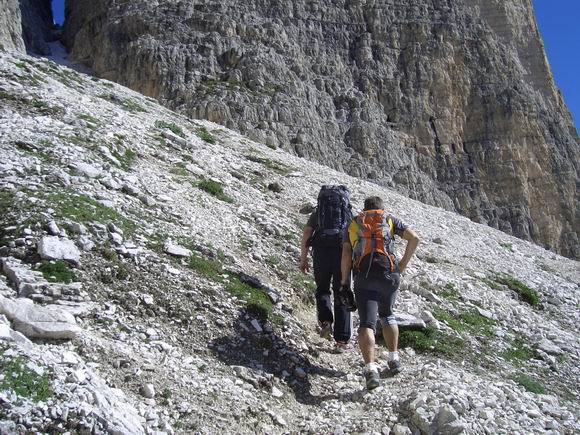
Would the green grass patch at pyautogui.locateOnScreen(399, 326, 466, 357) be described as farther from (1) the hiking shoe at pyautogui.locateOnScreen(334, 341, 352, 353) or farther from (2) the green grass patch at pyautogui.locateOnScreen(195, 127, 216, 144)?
(2) the green grass patch at pyautogui.locateOnScreen(195, 127, 216, 144)

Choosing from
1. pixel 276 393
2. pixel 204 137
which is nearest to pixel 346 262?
pixel 276 393

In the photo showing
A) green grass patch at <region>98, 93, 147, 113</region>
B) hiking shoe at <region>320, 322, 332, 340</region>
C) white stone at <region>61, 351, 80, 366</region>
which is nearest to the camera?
white stone at <region>61, 351, 80, 366</region>

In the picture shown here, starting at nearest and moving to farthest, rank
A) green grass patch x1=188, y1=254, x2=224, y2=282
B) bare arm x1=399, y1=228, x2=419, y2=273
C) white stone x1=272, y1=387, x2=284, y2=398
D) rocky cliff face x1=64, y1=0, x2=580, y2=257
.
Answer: white stone x1=272, y1=387, x2=284, y2=398 < bare arm x1=399, y1=228, x2=419, y2=273 < green grass patch x1=188, y1=254, x2=224, y2=282 < rocky cliff face x1=64, y1=0, x2=580, y2=257

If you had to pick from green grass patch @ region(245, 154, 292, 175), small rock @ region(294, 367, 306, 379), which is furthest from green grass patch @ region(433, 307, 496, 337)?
green grass patch @ region(245, 154, 292, 175)

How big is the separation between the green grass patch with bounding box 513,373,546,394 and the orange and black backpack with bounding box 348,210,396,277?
8.54 feet

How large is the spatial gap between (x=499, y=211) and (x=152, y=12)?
36000 mm

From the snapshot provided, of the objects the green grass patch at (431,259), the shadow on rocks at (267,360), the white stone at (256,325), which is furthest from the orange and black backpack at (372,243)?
the green grass patch at (431,259)

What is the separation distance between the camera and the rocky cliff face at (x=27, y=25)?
4938 centimetres

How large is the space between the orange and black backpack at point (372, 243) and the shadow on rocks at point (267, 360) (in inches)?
55.9

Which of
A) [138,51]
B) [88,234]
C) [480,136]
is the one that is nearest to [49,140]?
[88,234]

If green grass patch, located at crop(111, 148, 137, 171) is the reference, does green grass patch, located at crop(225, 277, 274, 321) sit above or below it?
below

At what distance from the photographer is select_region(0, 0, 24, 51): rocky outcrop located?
4834 cm

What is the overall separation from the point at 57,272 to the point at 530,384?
6555mm

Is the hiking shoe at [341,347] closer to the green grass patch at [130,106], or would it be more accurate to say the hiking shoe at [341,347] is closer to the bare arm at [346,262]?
the bare arm at [346,262]
